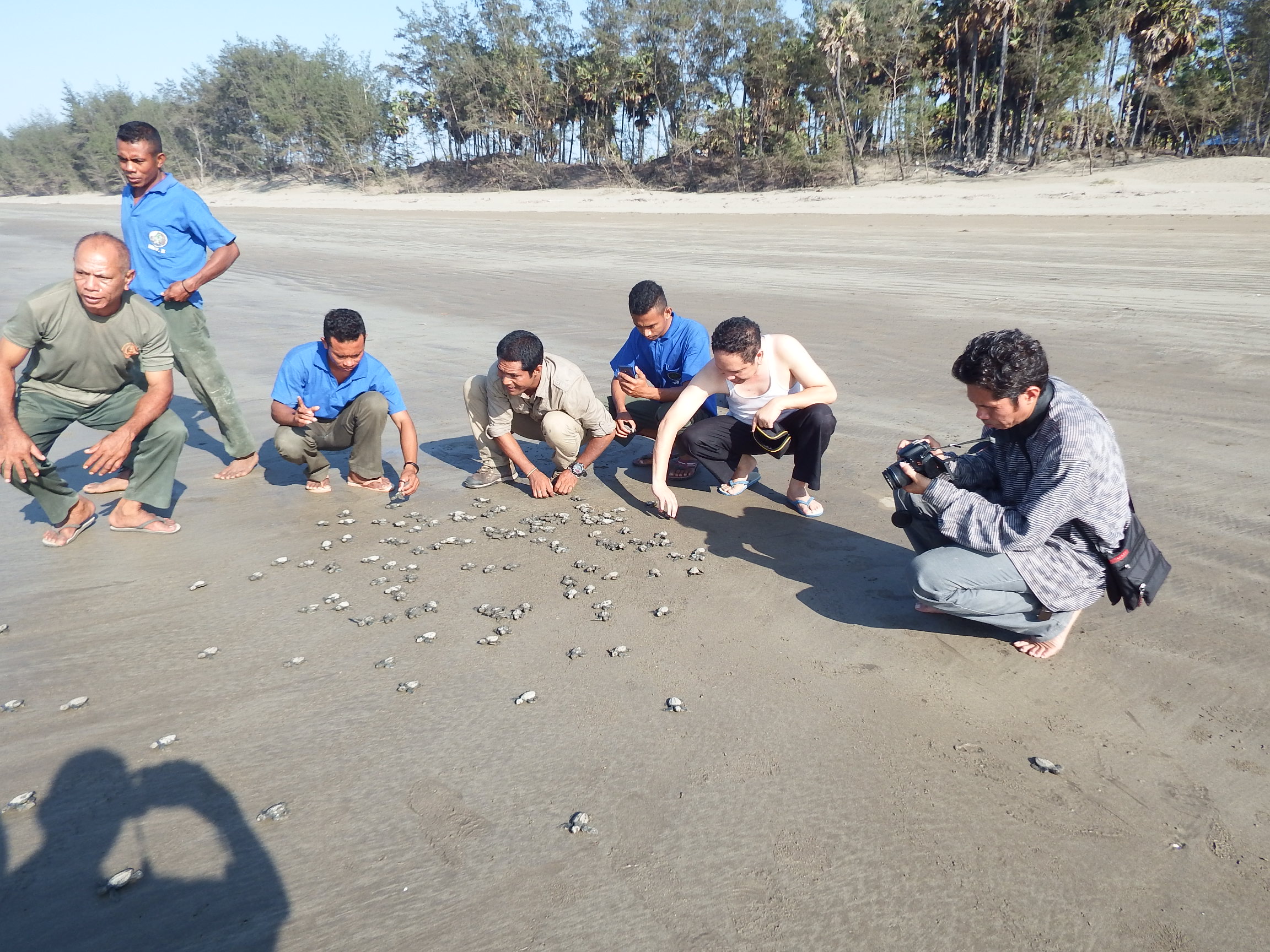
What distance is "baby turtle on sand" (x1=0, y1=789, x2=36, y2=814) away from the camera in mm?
2736

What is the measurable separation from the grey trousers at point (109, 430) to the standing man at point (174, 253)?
21.8 inches

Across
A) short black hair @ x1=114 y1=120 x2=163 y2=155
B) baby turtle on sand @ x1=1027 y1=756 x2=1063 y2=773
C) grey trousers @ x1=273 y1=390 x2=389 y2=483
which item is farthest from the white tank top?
short black hair @ x1=114 y1=120 x2=163 y2=155

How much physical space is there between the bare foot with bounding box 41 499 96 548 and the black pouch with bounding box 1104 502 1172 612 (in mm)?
5556

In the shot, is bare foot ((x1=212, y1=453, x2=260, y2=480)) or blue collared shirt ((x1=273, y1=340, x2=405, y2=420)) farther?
bare foot ((x1=212, y1=453, x2=260, y2=480))

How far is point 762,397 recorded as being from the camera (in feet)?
16.2

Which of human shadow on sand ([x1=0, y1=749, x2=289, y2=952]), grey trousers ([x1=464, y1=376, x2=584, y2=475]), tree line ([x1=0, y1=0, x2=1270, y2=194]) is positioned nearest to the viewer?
human shadow on sand ([x1=0, y1=749, x2=289, y2=952])

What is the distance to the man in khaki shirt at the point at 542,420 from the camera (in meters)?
5.34

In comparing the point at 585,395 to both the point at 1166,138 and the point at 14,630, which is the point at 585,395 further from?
the point at 1166,138

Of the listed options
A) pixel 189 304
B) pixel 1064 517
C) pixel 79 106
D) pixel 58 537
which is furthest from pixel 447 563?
pixel 79 106

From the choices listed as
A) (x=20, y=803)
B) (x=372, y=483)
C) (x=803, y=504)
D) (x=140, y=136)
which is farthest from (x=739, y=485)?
(x=140, y=136)

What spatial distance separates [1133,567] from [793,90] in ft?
108

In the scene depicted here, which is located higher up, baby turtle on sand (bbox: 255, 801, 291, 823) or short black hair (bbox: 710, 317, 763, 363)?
short black hair (bbox: 710, 317, 763, 363)

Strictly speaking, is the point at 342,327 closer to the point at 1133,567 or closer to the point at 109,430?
the point at 109,430

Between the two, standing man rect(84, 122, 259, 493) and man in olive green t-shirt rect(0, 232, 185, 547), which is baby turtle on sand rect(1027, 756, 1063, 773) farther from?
standing man rect(84, 122, 259, 493)
